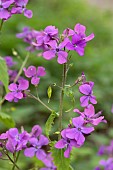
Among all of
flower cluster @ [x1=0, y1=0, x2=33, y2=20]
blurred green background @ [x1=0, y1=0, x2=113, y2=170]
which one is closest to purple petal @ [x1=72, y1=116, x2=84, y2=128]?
flower cluster @ [x1=0, y1=0, x2=33, y2=20]

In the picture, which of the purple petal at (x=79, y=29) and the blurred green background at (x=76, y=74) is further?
the blurred green background at (x=76, y=74)

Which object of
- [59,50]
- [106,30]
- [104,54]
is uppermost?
[106,30]

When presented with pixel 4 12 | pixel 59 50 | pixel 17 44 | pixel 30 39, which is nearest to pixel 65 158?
pixel 59 50

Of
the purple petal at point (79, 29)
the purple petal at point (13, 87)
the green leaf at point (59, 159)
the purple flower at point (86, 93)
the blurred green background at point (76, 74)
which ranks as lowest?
the green leaf at point (59, 159)

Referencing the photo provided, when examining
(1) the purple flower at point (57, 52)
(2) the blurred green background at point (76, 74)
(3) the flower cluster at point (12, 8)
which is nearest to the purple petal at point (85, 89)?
(1) the purple flower at point (57, 52)

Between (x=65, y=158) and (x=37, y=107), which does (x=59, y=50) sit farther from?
(x=37, y=107)

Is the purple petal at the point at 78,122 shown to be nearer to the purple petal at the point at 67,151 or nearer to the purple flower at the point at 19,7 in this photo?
the purple petal at the point at 67,151
